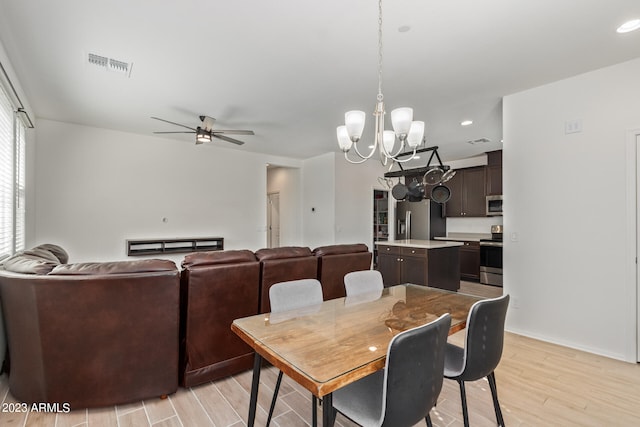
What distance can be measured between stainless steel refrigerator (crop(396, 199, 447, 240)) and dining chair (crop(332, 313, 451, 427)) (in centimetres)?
563

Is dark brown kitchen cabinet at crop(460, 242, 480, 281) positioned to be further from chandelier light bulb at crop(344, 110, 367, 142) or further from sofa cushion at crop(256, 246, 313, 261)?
chandelier light bulb at crop(344, 110, 367, 142)

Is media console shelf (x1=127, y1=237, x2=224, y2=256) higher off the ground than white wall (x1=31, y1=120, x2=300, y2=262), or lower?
lower

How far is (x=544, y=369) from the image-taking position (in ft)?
8.16

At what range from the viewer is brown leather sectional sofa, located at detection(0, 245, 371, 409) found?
1850mm

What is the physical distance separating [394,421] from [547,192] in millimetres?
3013

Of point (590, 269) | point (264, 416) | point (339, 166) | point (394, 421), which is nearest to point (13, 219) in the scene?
point (264, 416)

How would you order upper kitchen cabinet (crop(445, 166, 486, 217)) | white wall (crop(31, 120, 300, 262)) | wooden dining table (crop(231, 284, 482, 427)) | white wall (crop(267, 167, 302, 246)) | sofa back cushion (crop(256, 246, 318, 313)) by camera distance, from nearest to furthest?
wooden dining table (crop(231, 284, 482, 427))
sofa back cushion (crop(256, 246, 318, 313))
white wall (crop(31, 120, 300, 262))
upper kitchen cabinet (crop(445, 166, 486, 217))
white wall (crop(267, 167, 302, 246))

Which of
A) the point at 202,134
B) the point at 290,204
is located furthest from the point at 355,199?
the point at 202,134

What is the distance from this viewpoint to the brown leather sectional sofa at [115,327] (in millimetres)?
1850

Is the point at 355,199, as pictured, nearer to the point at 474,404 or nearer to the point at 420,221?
the point at 420,221

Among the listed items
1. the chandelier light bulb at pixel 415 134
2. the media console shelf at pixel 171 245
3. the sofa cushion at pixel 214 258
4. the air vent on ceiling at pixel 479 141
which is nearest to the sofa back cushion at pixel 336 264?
the sofa cushion at pixel 214 258

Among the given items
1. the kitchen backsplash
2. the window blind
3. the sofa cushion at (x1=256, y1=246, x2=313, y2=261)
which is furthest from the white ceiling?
the kitchen backsplash

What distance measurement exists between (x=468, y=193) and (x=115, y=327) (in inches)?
250

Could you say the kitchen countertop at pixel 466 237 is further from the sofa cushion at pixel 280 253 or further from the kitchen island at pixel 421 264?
the sofa cushion at pixel 280 253
